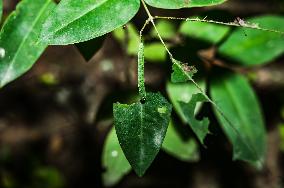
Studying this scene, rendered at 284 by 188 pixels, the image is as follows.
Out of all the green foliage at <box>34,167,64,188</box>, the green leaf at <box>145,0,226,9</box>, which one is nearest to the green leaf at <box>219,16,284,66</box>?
the green leaf at <box>145,0,226,9</box>

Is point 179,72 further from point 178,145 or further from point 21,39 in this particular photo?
point 178,145

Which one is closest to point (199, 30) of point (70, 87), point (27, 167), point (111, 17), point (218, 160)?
point (111, 17)

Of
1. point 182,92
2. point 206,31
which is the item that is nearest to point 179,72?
point 182,92

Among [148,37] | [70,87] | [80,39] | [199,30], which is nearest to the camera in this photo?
[80,39]

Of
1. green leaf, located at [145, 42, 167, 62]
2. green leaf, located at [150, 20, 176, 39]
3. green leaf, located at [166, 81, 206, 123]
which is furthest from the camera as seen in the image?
green leaf, located at [150, 20, 176, 39]

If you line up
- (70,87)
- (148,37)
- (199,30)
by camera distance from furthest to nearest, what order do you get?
(70,87), (148,37), (199,30)

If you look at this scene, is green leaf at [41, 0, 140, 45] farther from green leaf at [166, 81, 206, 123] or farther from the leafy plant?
green leaf at [166, 81, 206, 123]

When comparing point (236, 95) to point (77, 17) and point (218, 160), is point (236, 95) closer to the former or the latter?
point (77, 17)
